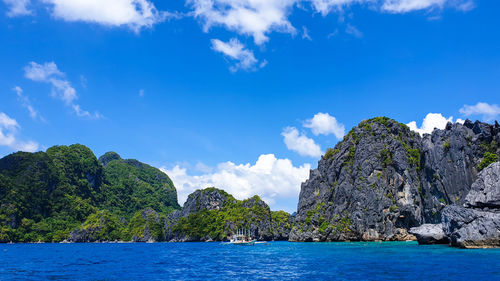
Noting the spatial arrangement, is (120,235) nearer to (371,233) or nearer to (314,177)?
(314,177)

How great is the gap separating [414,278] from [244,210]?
166 meters

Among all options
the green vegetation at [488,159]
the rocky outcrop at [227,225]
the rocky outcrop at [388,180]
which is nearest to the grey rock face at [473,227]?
the green vegetation at [488,159]

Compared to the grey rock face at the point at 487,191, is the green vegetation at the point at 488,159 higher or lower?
higher

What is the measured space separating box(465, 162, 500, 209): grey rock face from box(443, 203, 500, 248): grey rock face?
2.87 m

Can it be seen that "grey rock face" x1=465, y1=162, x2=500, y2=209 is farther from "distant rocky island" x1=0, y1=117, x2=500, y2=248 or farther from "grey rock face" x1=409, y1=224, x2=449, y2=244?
"grey rock face" x1=409, y1=224, x2=449, y2=244

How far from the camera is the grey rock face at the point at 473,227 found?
55469 mm

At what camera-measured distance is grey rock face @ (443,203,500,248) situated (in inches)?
2184

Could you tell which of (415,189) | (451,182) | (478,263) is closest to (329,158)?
(415,189)

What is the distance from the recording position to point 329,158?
149875mm

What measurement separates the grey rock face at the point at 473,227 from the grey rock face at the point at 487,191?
2865 millimetres

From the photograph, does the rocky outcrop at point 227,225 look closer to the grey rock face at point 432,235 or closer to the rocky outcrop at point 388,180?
the rocky outcrop at point 388,180

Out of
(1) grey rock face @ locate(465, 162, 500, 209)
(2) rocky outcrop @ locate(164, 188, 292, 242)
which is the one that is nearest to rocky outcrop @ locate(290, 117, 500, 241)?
(1) grey rock face @ locate(465, 162, 500, 209)

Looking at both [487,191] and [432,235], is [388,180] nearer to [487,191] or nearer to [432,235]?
[432,235]

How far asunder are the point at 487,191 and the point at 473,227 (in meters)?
Answer: 7.62
